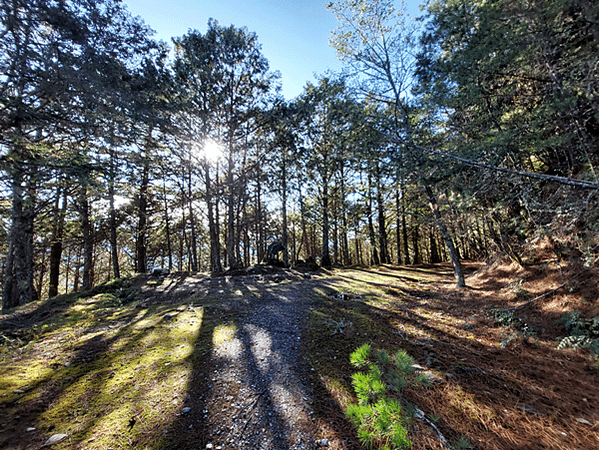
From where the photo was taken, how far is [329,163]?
15945mm

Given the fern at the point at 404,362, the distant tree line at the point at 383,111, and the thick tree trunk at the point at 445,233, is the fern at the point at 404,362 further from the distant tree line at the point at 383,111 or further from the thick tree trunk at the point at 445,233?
the thick tree trunk at the point at 445,233

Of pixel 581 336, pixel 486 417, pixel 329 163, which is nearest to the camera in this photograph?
pixel 486 417

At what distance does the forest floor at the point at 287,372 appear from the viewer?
2.03 m

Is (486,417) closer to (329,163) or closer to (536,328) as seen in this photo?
(536,328)

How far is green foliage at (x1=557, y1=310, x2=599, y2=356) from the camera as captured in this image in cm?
337

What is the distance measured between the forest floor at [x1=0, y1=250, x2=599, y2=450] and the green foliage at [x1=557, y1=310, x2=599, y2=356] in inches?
4.7

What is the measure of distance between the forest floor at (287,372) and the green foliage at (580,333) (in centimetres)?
12

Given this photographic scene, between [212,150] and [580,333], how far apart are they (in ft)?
48.8

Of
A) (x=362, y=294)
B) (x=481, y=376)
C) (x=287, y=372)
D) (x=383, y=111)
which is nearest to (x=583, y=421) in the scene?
(x=481, y=376)

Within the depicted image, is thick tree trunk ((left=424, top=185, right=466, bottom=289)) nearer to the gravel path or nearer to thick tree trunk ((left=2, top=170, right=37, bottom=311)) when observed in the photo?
the gravel path

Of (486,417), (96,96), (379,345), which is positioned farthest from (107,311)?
(486,417)

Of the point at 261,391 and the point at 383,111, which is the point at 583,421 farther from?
the point at 383,111

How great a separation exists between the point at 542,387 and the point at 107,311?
887 cm

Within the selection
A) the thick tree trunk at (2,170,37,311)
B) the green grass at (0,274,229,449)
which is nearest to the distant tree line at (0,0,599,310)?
the thick tree trunk at (2,170,37,311)
